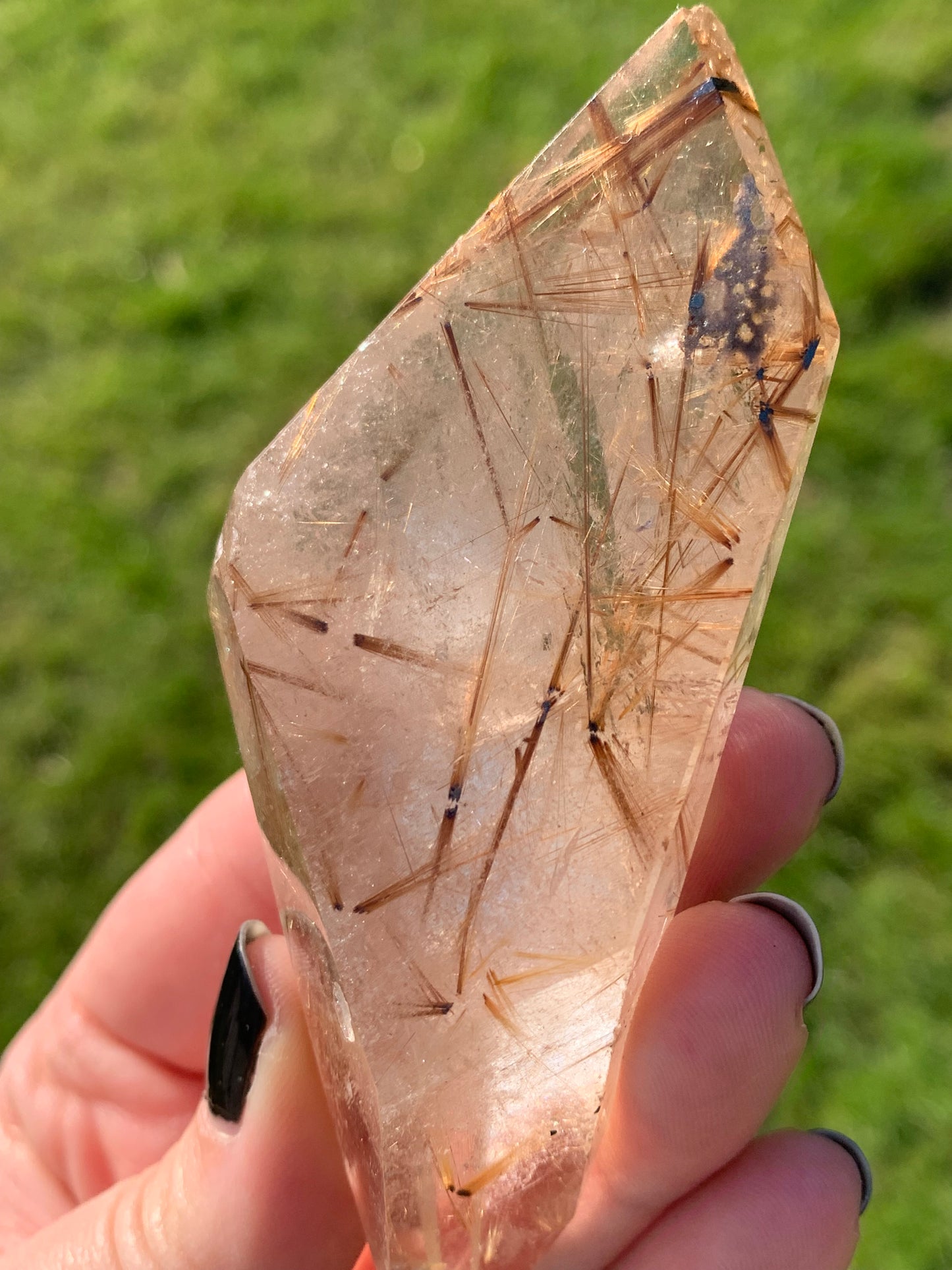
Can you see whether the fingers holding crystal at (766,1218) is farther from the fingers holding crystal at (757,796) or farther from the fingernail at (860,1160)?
the fingers holding crystal at (757,796)

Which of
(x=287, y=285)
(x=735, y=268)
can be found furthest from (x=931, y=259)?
(x=735, y=268)

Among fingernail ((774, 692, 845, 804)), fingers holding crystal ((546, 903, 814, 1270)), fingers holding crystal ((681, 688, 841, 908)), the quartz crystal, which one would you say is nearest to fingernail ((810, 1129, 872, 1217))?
fingers holding crystal ((546, 903, 814, 1270))

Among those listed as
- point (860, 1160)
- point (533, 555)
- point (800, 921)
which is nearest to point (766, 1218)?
point (860, 1160)

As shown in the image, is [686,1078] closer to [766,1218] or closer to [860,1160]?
[766,1218]

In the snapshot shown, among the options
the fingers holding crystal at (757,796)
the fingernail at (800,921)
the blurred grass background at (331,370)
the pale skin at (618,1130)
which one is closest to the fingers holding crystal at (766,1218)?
the pale skin at (618,1130)

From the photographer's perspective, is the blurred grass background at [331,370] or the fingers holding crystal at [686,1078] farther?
the blurred grass background at [331,370]

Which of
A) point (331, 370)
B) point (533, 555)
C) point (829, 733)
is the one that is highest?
point (331, 370)

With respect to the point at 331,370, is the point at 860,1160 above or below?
below
